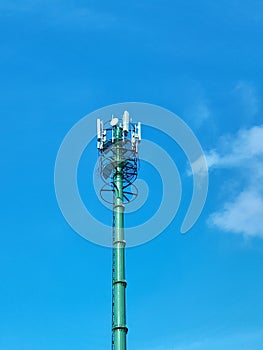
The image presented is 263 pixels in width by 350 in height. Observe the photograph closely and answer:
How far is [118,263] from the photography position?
44.9 metres

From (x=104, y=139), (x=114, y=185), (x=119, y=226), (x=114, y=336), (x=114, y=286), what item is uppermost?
(x=104, y=139)

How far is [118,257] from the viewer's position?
4509cm

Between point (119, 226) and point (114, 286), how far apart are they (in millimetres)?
4592

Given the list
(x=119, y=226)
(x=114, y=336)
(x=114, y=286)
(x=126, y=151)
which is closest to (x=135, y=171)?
(x=126, y=151)

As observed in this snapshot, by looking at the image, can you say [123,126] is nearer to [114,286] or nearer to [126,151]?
[126,151]

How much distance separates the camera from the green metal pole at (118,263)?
42469 millimetres

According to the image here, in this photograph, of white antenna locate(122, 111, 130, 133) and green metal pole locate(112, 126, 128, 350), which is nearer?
green metal pole locate(112, 126, 128, 350)

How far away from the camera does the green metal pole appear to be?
4247 cm

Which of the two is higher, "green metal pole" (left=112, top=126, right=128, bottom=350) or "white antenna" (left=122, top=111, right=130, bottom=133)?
"white antenna" (left=122, top=111, right=130, bottom=133)

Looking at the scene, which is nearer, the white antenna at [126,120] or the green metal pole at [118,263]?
the green metal pole at [118,263]

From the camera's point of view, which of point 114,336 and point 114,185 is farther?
point 114,185

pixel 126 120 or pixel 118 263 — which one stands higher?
pixel 126 120

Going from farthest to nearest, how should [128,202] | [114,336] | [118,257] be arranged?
[128,202]
[118,257]
[114,336]

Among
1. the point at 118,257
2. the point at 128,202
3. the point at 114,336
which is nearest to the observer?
the point at 114,336
